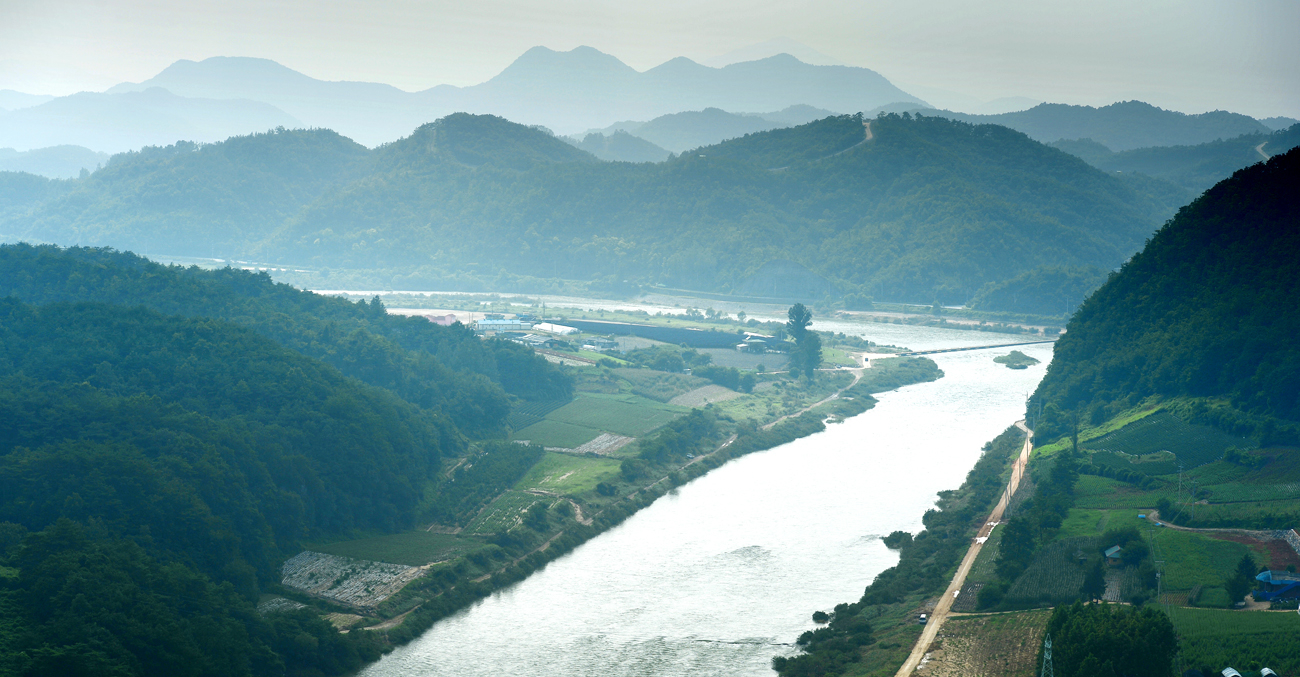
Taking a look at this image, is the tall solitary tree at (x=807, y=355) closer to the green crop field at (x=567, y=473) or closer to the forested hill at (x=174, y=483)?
the green crop field at (x=567, y=473)

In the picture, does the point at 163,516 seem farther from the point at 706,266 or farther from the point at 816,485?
the point at 706,266

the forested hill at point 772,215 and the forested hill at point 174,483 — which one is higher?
the forested hill at point 772,215

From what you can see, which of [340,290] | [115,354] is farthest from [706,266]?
[115,354]

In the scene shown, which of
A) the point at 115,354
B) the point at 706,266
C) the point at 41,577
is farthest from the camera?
the point at 706,266

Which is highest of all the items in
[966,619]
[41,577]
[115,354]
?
[115,354]

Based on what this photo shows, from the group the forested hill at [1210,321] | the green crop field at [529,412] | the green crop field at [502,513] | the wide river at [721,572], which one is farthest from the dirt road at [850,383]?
the green crop field at [502,513]

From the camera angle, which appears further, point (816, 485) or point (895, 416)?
point (895, 416)

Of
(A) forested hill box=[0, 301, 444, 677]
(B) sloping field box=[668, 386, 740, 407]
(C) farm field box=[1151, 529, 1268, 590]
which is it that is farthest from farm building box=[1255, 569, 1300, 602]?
(B) sloping field box=[668, 386, 740, 407]

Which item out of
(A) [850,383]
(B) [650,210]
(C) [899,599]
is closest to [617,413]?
(A) [850,383]

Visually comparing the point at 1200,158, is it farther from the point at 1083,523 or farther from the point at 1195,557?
the point at 1195,557
